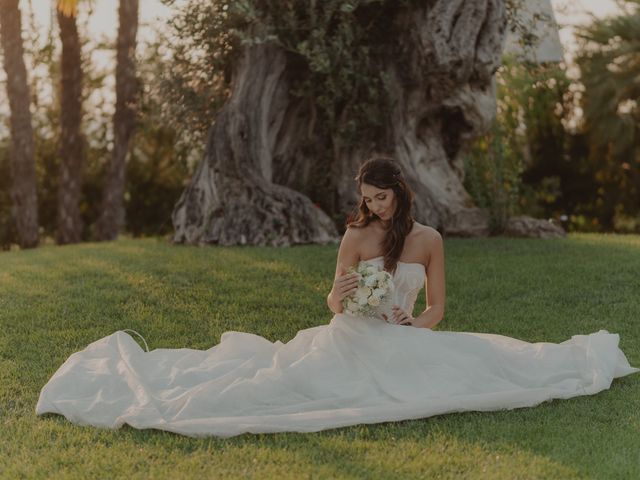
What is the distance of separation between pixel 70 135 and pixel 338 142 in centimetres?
729

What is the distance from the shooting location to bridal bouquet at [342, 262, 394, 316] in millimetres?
5547

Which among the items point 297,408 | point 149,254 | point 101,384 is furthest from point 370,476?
point 149,254

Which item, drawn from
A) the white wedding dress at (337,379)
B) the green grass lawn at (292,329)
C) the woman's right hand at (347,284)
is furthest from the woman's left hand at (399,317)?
the green grass lawn at (292,329)

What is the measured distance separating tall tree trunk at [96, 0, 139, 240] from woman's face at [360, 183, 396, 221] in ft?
44.7

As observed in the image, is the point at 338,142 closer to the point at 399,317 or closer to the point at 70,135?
the point at 70,135

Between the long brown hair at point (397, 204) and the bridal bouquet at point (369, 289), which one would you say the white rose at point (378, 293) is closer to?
the bridal bouquet at point (369, 289)

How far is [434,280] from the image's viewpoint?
625cm

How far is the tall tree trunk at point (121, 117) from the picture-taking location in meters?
18.6

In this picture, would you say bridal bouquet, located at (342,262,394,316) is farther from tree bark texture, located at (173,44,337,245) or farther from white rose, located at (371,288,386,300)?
tree bark texture, located at (173,44,337,245)

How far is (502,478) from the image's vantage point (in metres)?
4.54

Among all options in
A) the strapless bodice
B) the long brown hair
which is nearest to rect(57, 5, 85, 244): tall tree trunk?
the long brown hair

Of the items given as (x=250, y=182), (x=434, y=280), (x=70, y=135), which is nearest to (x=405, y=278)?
(x=434, y=280)

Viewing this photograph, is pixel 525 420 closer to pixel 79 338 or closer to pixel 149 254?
pixel 79 338

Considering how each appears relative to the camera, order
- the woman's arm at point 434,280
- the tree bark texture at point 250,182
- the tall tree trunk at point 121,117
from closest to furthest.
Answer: the woman's arm at point 434,280 < the tree bark texture at point 250,182 < the tall tree trunk at point 121,117
